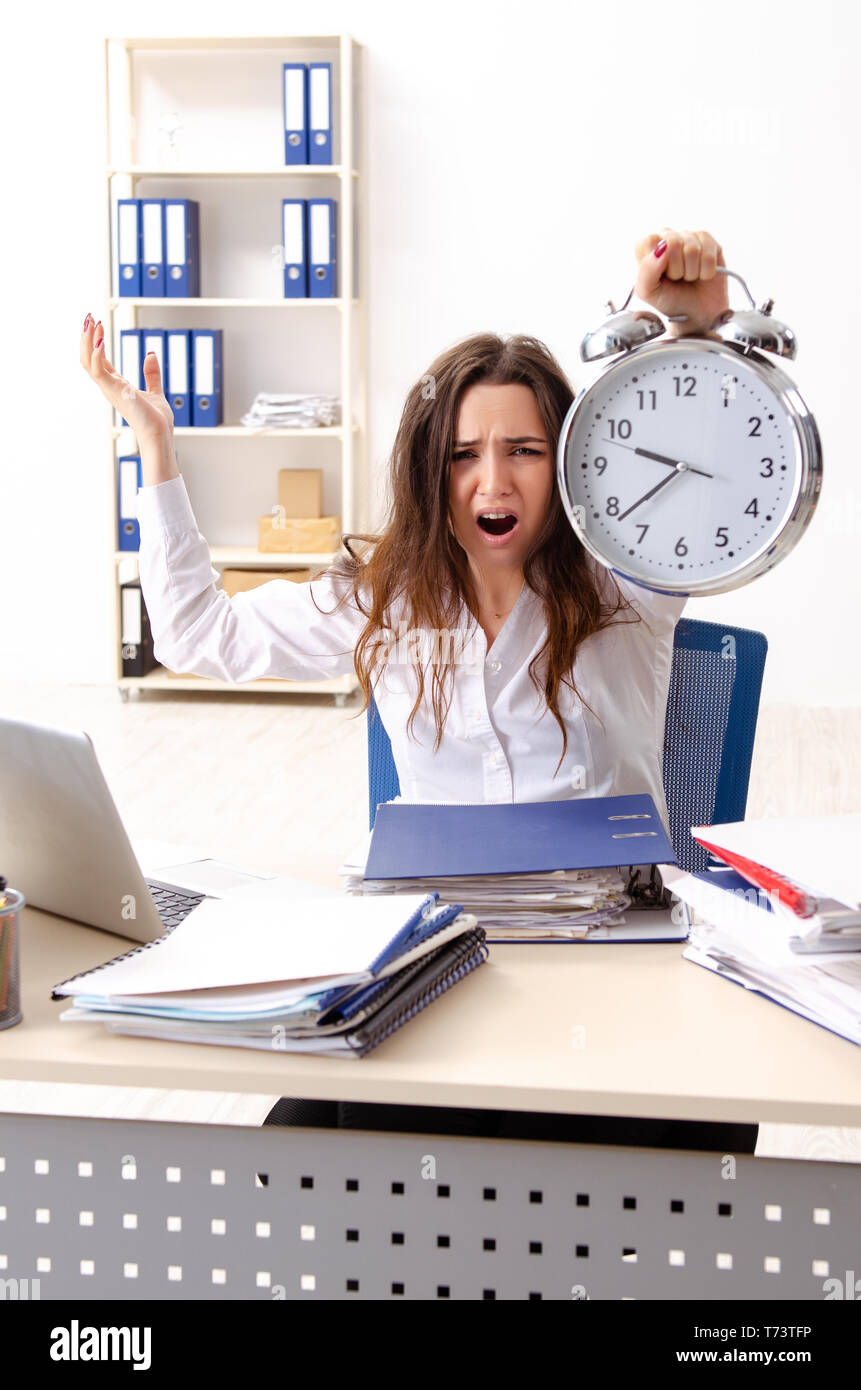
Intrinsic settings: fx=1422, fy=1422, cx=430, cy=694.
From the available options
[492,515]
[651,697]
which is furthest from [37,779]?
[651,697]

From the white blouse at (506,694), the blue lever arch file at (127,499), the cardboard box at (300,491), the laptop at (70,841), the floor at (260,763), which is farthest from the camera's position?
the cardboard box at (300,491)

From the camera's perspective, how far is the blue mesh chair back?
1.79 m

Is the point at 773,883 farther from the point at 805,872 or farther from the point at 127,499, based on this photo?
the point at 127,499

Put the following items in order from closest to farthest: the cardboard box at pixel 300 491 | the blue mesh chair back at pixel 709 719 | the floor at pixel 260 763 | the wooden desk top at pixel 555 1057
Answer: the wooden desk top at pixel 555 1057, the blue mesh chair back at pixel 709 719, the floor at pixel 260 763, the cardboard box at pixel 300 491

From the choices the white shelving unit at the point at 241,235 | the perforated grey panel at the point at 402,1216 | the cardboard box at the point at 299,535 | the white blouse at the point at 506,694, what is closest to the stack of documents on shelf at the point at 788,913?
the perforated grey panel at the point at 402,1216

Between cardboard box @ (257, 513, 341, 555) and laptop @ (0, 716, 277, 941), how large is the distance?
3.79 metres

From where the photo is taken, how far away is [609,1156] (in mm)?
1105

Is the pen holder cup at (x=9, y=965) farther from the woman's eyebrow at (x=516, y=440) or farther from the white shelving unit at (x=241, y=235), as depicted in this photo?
the white shelving unit at (x=241, y=235)

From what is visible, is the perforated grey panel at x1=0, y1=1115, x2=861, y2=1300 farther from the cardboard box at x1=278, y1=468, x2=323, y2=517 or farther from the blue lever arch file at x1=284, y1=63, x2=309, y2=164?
the blue lever arch file at x1=284, y1=63, x2=309, y2=164

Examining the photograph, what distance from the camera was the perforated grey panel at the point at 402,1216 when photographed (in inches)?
43.4

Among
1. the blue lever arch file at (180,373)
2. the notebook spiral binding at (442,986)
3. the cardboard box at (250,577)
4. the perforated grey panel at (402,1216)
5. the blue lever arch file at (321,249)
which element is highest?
the blue lever arch file at (321,249)

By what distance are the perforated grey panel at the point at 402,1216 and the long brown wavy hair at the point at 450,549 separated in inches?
25.0

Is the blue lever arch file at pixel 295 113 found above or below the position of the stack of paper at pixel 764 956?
above

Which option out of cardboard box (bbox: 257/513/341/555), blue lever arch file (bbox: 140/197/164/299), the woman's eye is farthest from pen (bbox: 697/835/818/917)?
blue lever arch file (bbox: 140/197/164/299)
